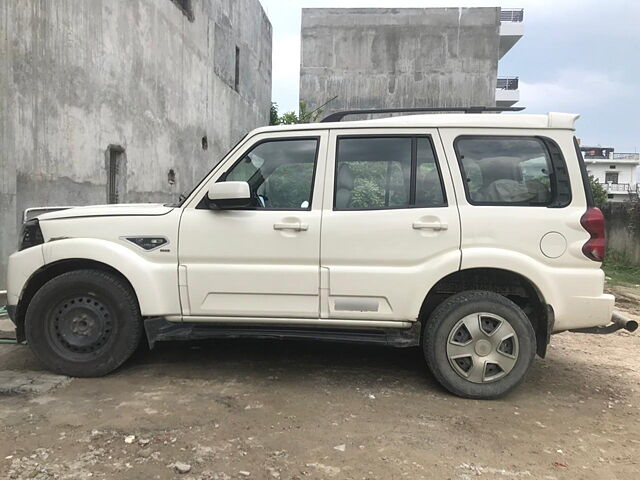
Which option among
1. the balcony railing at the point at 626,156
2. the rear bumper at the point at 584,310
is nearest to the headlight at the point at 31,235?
the rear bumper at the point at 584,310

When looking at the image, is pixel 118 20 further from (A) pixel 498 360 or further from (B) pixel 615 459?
(B) pixel 615 459

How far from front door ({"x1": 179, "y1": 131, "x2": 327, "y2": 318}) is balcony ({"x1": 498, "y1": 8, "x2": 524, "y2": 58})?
1220 inches

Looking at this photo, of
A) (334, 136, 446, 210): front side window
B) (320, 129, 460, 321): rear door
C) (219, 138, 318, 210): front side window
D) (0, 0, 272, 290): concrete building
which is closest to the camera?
(320, 129, 460, 321): rear door

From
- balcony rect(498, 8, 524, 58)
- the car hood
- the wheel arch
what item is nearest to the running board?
the wheel arch

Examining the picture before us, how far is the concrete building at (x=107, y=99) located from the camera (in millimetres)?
6684

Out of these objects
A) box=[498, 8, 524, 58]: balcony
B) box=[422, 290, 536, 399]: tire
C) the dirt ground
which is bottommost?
the dirt ground

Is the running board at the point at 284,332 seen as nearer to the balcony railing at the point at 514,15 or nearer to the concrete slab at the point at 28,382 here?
the concrete slab at the point at 28,382

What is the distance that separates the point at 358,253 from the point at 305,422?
1.23 meters

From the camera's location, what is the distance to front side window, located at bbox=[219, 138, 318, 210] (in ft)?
13.2

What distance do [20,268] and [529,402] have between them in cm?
405

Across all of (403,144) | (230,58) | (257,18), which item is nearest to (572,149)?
(403,144)

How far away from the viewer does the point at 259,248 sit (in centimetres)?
390

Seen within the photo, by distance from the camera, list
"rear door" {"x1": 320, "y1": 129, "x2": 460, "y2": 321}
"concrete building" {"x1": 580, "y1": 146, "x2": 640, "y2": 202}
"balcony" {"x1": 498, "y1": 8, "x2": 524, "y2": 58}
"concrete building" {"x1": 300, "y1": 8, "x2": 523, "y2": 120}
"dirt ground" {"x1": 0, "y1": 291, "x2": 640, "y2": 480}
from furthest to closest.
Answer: "concrete building" {"x1": 580, "y1": 146, "x2": 640, "y2": 202}, "balcony" {"x1": 498, "y1": 8, "x2": 524, "y2": 58}, "concrete building" {"x1": 300, "y1": 8, "x2": 523, "y2": 120}, "rear door" {"x1": 320, "y1": 129, "x2": 460, "y2": 321}, "dirt ground" {"x1": 0, "y1": 291, "x2": 640, "y2": 480}

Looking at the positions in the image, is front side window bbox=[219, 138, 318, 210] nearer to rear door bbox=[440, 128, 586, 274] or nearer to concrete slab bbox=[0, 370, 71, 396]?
rear door bbox=[440, 128, 586, 274]
